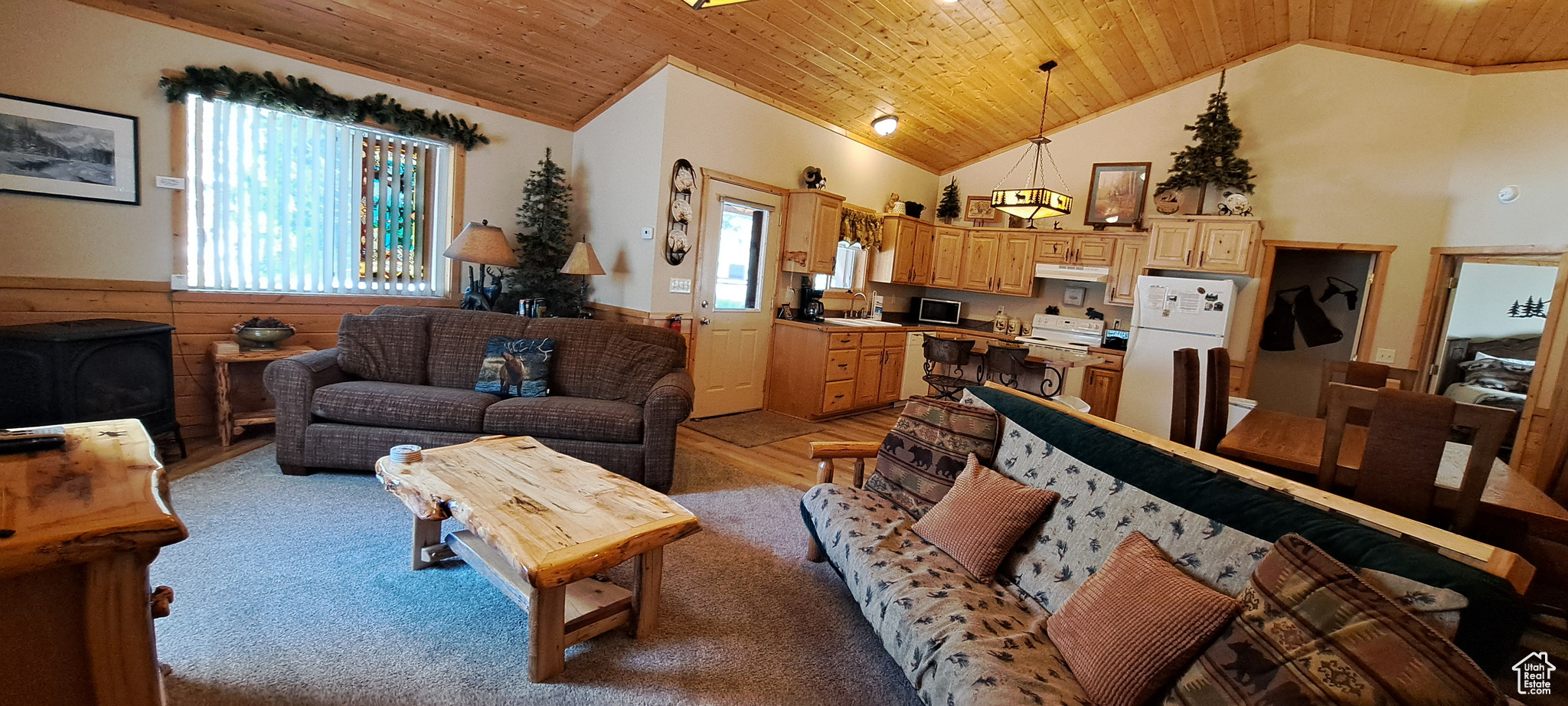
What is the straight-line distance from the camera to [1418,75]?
458 cm

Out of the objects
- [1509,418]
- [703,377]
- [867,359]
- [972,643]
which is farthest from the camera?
[867,359]

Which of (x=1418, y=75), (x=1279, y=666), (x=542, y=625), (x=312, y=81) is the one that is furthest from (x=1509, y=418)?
(x=312, y=81)

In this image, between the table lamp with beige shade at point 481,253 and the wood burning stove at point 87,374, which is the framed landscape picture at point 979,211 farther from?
the wood burning stove at point 87,374

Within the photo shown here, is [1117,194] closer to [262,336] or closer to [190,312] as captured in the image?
[262,336]

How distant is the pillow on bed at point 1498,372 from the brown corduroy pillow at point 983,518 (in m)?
5.22

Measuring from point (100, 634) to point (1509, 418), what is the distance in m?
3.39

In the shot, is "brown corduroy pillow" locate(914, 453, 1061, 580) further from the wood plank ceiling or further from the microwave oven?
the microwave oven

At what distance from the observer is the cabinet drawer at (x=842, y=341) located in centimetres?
512

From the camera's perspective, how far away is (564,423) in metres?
3.18

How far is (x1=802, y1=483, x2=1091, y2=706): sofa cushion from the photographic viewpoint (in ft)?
4.59

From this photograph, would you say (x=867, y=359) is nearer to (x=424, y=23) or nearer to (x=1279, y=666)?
(x=424, y=23)

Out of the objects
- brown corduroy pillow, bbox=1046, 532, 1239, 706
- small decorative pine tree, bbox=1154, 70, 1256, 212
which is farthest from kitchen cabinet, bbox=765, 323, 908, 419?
brown corduroy pillow, bbox=1046, 532, 1239, 706
